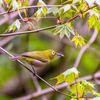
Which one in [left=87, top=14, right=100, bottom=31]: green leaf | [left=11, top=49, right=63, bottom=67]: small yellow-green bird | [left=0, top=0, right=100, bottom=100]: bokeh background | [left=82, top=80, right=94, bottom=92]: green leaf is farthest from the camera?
[left=0, top=0, right=100, bottom=100]: bokeh background

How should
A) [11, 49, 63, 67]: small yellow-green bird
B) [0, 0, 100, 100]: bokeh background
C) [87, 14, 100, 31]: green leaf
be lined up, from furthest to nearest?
1. [0, 0, 100, 100]: bokeh background
2. [11, 49, 63, 67]: small yellow-green bird
3. [87, 14, 100, 31]: green leaf

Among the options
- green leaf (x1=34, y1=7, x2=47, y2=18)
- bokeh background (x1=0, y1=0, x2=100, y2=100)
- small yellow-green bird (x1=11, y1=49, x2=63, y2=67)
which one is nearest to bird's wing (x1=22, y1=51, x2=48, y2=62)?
small yellow-green bird (x1=11, y1=49, x2=63, y2=67)

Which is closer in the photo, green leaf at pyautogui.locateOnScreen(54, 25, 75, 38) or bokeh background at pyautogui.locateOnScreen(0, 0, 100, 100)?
green leaf at pyautogui.locateOnScreen(54, 25, 75, 38)

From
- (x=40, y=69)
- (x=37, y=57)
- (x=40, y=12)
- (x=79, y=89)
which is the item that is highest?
(x=40, y=12)

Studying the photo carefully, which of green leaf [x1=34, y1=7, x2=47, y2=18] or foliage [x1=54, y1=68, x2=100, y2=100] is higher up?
green leaf [x1=34, y1=7, x2=47, y2=18]

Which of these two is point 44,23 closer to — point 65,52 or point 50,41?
point 50,41

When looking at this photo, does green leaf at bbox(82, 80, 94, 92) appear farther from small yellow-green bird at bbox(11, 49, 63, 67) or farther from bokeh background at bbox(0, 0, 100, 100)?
bokeh background at bbox(0, 0, 100, 100)

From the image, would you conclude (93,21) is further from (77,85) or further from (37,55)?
(37,55)

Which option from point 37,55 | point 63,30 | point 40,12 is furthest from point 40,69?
point 63,30

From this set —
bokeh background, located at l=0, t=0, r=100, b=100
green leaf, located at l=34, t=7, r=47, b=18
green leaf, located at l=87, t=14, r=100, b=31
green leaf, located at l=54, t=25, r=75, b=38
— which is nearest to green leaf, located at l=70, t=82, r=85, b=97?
green leaf, located at l=54, t=25, r=75, b=38

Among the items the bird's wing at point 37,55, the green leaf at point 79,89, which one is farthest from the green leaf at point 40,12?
the green leaf at point 79,89

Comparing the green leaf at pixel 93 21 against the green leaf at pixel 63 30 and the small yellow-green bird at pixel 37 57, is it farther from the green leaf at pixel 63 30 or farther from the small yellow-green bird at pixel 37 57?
the small yellow-green bird at pixel 37 57

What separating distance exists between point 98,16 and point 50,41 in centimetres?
305

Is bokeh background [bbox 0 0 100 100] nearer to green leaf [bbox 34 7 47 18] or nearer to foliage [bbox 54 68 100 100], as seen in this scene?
green leaf [bbox 34 7 47 18]
